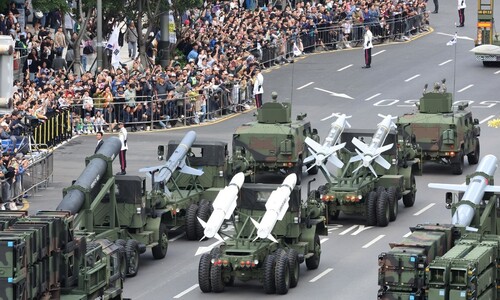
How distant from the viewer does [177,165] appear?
46969 millimetres

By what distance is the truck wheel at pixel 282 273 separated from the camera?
128ft

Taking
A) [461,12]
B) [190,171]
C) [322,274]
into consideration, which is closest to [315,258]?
[322,274]

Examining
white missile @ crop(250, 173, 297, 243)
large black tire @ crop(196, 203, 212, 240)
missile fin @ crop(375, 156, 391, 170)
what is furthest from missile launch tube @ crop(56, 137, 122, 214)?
missile fin @ crop(375, 156, 391, 170)

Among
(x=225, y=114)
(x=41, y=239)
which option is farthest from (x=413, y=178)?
(x=41, y=239)

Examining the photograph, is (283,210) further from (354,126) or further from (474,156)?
(354,126)

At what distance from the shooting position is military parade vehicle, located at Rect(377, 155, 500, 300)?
33.4m

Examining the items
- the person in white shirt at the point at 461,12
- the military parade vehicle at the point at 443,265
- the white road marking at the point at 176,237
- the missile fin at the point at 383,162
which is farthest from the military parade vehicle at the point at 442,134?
the person in white shirt at the point at 461,12

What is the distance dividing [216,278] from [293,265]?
82.9 inches

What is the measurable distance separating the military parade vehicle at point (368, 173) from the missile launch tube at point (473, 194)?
6618mm

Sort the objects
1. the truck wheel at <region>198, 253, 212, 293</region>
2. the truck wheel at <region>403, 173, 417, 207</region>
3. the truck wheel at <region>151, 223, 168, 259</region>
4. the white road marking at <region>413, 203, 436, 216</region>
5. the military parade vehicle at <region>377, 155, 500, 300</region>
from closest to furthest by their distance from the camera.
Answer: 1. the military parade vehicle at <region>377, 155, 500, 300</region>
2. the truck wheel at <region>198, 253, 212, 293</region>
3. the truck wheel at <region>151, 223, 168, 259</region>
4. the white road marking at <region>413, 203, 436, 216</region>
5. the truck wheel at <region>403, 173, 417, 207</region>

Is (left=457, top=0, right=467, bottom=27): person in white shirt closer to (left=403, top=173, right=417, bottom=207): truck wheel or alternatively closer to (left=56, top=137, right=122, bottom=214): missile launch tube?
(left=403, top=173, right=417, bottom=207): truck wheel

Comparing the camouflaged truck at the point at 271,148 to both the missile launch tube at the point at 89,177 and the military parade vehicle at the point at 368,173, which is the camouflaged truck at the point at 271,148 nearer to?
the military parade vehicle at the point at 368,173

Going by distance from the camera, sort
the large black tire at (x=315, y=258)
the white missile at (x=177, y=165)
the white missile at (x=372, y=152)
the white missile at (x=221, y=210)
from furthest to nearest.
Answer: the white missile at (x=372, y=152) → the white missile at (x=177, y=165) → the large black tire at (x=315, y=258) → the white missile at (x=221, y=210)

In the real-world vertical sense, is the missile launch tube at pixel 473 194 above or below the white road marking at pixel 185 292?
above
